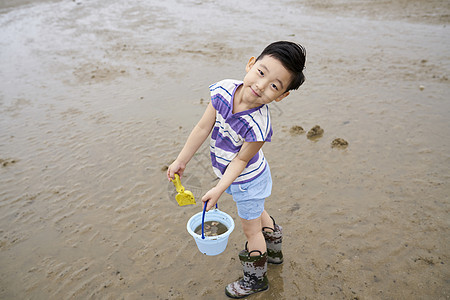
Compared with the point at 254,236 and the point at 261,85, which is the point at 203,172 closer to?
the point at 254,236

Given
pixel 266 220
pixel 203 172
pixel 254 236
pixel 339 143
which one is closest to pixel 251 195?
pixel 254 236

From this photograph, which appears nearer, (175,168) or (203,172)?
(175,168)

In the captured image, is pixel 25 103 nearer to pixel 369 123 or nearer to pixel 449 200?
pixel 369 123

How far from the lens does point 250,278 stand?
2164 millimetres

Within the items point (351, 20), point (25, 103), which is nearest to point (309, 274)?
point (25, 103)

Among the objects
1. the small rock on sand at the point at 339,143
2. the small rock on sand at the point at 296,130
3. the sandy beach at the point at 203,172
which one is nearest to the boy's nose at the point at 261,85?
the sandy beach at the point at 203,172

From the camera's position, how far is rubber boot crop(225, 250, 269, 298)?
2.07m

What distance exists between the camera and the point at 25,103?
18.1ft

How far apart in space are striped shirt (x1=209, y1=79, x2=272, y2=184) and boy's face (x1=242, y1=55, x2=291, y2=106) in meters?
0.11

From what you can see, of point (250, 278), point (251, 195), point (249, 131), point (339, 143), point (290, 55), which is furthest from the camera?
point (339, 143)

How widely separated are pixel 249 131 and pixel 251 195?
1.44ft

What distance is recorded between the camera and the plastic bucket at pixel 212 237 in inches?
75.4

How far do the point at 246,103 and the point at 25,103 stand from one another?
217 inches

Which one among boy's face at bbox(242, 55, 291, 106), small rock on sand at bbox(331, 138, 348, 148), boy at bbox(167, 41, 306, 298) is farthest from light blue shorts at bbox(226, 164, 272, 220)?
small rock on sand at bbox(331, 138, 348, 148)
